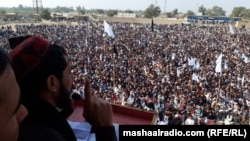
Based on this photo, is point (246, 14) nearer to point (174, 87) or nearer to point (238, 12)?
point (238, 12)

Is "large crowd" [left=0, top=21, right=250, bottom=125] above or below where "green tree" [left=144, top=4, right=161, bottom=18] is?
below

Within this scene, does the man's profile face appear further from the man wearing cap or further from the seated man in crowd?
the man wearing cap

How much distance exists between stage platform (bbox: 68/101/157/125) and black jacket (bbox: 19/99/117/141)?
0.43 meters

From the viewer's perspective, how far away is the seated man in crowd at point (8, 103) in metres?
0.74

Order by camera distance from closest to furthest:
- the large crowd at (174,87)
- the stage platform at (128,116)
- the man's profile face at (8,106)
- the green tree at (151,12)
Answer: the man's profile face at (8,106) < the stage platform at (128,116) < the large crowd at (174,87) < the green tree at (151,12)

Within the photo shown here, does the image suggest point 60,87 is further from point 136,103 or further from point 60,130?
point 136,103

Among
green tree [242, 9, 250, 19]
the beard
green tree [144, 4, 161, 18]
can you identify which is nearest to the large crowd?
the beard

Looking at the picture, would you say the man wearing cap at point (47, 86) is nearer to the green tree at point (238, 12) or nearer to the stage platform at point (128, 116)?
the stage platform at point (128, 116)

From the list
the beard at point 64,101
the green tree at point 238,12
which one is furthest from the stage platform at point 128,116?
the green tree at point 238,12

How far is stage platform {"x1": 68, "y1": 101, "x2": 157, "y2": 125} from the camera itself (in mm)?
1576

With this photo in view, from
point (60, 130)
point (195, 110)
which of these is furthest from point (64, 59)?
point (195, 110)

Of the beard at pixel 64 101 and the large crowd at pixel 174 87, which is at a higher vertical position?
the beard at pixel 64 101

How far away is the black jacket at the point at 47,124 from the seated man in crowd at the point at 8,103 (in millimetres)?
195

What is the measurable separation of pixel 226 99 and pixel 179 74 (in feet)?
9.57
